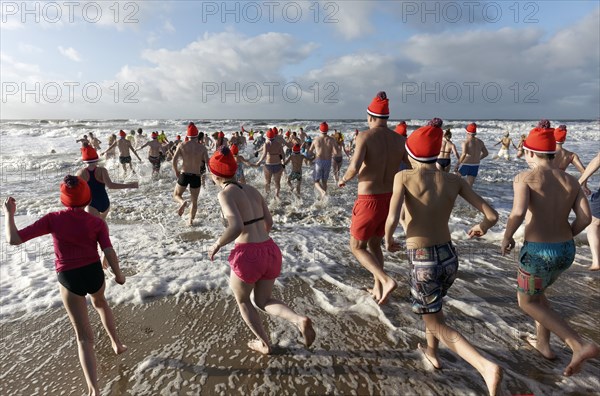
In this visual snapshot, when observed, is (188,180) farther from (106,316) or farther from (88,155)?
(106,316)

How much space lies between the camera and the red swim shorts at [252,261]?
104 inches

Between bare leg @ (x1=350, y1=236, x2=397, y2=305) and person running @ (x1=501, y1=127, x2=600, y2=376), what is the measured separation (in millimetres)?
1094

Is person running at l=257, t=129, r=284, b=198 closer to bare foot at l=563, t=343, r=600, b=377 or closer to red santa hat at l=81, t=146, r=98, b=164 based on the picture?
red santa hat at l=81, t=146, r=98, b=164

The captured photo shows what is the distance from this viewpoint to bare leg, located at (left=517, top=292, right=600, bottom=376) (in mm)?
2434

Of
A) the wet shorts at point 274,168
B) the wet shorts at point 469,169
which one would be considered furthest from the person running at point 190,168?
the wet shorts at point 469,169

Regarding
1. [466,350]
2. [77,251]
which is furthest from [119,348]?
[466,350]

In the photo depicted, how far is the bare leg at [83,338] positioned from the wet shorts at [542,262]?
11.2ft

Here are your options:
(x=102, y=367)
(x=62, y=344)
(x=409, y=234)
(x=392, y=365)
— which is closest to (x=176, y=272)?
(x=62, y=344)

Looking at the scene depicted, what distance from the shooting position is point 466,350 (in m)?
2.36

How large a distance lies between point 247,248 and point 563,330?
2522 mm

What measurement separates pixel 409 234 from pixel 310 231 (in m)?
4.45

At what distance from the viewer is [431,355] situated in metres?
2.83

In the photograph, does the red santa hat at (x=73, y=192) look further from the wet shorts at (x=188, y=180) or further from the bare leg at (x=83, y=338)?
the wet shorts at (x=188, y=180)

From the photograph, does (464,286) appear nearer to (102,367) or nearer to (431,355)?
(431,355)
